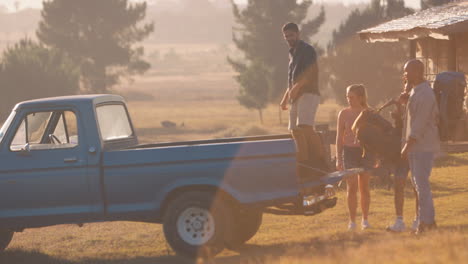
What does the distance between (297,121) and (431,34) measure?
12.0 metres

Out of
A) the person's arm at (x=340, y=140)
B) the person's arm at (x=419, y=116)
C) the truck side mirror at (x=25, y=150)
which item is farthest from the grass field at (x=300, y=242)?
the truck side mirror at (x=25, y=150)

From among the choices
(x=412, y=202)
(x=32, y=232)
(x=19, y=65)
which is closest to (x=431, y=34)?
(x=412, y=202)

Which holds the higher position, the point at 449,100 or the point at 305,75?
the point at 305,75

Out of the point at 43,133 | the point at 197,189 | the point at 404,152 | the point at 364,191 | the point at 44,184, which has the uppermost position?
the point at 43,133

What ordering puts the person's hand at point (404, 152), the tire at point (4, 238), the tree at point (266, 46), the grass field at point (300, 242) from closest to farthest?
the grass field at point (300, 242) < the person's hand at point (404, 152) < the tire at point (4, 238) < the tree at point (266, 46)

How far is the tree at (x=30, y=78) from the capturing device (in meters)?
69.6

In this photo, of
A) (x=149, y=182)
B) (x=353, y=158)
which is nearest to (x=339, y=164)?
(x=353, y=158)

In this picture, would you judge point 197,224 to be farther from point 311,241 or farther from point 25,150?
point 25,150

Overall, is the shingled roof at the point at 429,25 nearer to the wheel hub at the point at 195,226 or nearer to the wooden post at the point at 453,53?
the wooden post at the point at 453,53

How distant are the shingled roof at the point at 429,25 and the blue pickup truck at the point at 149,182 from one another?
1177 cm

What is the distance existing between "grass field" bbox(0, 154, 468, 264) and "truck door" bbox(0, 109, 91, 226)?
91 cm

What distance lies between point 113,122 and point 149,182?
1.60 m

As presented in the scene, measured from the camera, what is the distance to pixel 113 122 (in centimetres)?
1120

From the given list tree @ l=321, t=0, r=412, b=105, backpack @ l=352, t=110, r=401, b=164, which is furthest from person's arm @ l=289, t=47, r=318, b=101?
tree @ l=321, t=0, r=412, b=105
